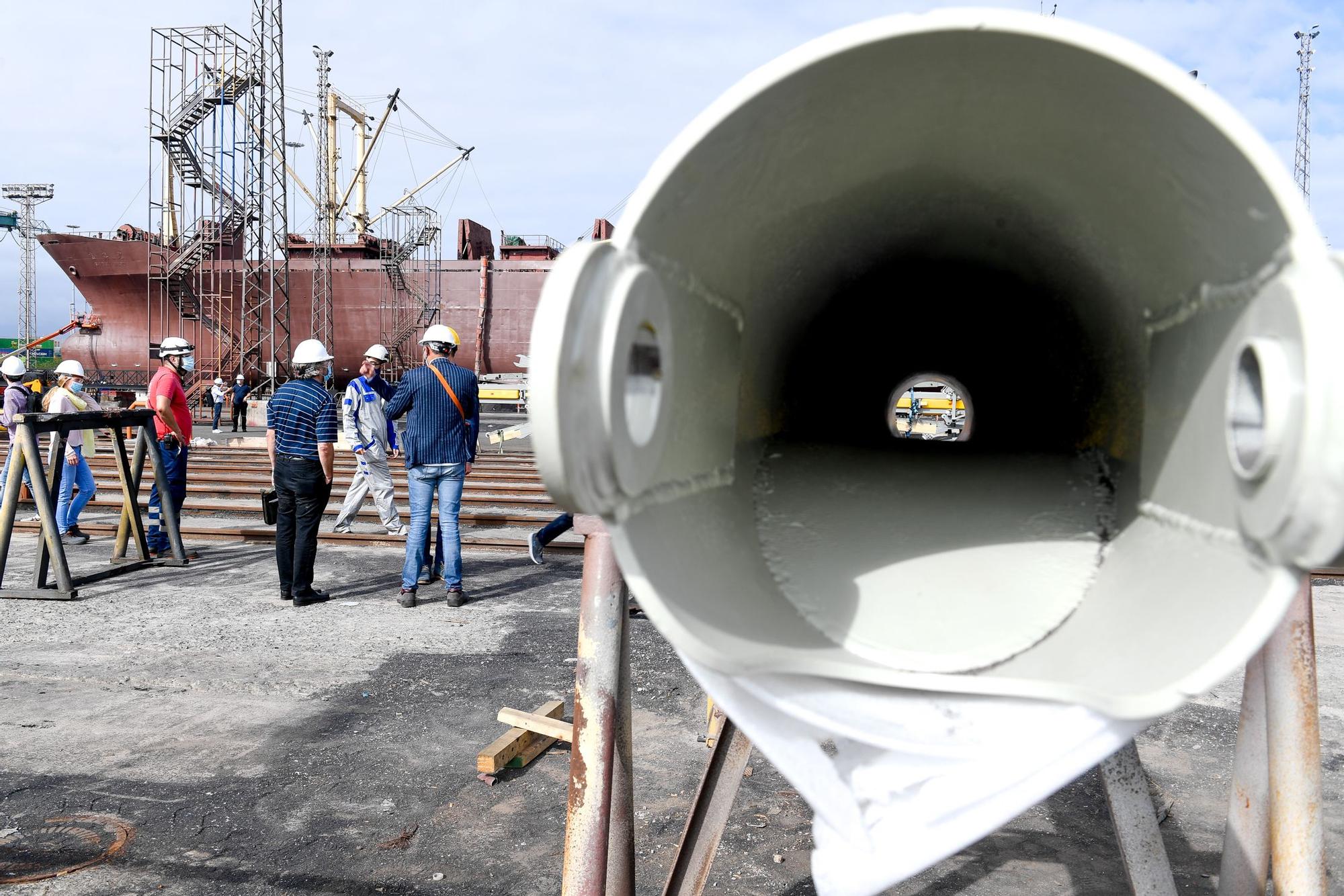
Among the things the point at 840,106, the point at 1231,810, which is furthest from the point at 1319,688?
the point at 840,106

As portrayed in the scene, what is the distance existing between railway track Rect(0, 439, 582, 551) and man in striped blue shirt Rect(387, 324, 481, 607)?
2011mm

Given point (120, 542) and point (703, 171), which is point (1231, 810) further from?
point (120, 542)

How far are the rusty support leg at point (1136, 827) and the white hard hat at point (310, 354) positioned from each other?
5.40 m

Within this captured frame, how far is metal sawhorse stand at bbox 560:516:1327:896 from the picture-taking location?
2154mm

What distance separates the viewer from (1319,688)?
4.90m

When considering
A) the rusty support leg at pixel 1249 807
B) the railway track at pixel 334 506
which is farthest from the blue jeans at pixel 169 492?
the rusty support leg at pixel 1249 807

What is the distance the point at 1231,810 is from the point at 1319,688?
309 cm

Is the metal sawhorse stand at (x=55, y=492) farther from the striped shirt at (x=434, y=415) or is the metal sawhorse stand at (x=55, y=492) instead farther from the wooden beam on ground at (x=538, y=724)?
the wooden beam on ground at (x=538, y=724)

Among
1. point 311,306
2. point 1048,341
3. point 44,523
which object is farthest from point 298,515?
point 311,306

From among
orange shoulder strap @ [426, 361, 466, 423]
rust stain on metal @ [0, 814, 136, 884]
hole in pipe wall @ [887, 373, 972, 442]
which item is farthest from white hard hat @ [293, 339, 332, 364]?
hole in pipe wall @ [887, 373, 972, 442]

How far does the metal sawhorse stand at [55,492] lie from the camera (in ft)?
20.9

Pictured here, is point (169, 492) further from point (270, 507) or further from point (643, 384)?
point (643, 384)

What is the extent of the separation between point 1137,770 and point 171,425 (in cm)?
736

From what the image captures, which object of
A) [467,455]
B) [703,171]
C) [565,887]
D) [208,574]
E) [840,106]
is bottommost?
[208,574]
